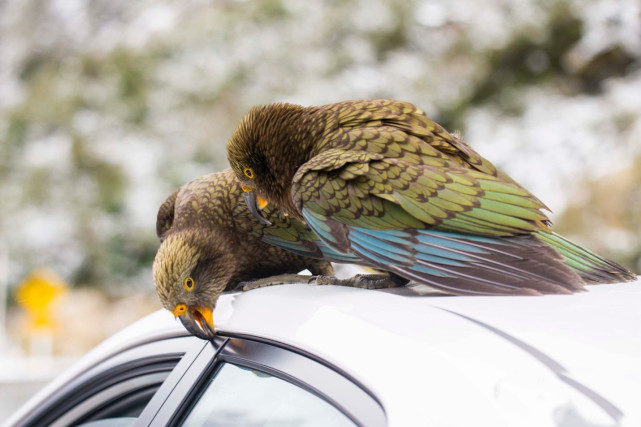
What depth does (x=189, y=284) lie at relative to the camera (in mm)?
Result: 1741

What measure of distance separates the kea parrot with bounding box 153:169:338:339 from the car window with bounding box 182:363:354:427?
0.38 m

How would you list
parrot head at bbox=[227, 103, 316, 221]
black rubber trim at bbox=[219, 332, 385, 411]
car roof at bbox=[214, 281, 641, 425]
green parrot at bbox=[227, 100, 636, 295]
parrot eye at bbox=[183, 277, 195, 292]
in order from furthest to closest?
parrot head at bbox=[227, 103, 316, 221], parrot eye at bbox=[183, 277, 195, 292], green parrot at bbox=[227, 100, 636, 295], black rubber trim at bbox=[219, 332, 385, 411], car roof at bbox=[214, 281, 641, 425]

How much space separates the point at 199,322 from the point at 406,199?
0.49m

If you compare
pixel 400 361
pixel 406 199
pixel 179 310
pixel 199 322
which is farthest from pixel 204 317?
pixel 400 361

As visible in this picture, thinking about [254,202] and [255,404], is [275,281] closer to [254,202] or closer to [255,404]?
[254,202]

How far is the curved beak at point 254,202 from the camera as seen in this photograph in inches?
78.1

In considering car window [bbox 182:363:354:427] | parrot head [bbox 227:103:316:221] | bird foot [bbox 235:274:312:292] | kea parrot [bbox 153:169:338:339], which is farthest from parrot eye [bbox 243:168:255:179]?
car window [bbox 182:363:354:427]

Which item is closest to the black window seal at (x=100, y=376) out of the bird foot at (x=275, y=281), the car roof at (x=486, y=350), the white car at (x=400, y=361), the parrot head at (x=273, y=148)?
the white car at (x=400, y=361)

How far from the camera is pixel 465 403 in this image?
2.78 ft

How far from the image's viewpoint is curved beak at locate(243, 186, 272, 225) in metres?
1.98

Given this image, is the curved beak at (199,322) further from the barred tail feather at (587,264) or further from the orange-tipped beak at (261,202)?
the barred tail feather at (587,264)

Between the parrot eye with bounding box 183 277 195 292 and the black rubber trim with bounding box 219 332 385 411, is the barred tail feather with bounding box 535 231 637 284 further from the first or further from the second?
the parrot eye with bounding box 183 277 195 292

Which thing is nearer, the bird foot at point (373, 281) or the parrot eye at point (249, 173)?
the bird foot at point (373, 281)

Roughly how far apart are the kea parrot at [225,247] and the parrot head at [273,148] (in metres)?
0.11
